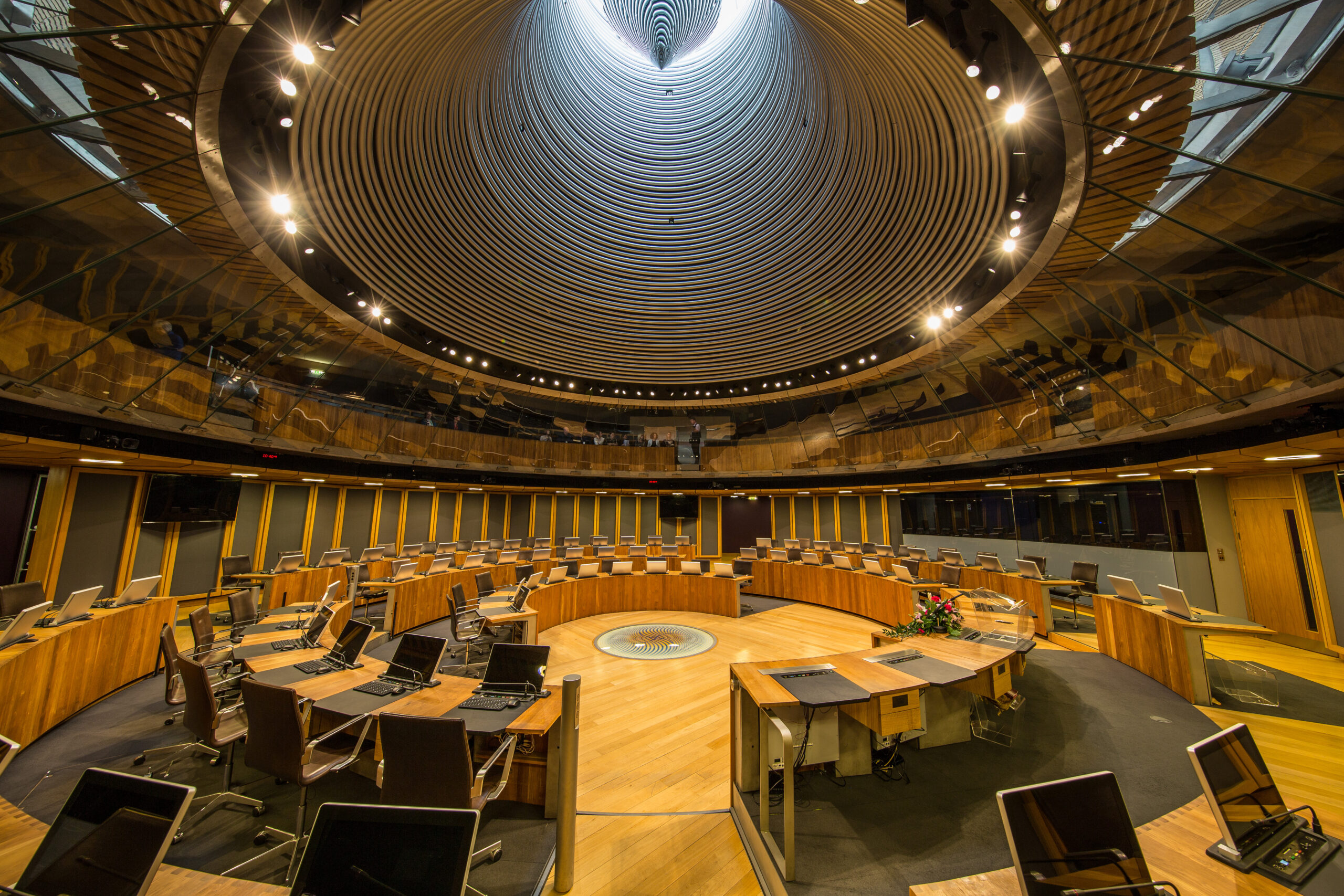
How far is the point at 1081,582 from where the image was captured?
8.20 metres

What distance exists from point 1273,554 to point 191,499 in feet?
65.5

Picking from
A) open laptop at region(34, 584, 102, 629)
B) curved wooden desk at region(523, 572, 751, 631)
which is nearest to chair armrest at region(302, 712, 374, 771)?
open laptop at region(34, 584, 102, 629)

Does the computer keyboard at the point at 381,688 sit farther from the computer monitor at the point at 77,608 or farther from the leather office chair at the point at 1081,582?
the leather office chair at the point at 1081,582

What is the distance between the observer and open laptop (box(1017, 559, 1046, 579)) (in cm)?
826

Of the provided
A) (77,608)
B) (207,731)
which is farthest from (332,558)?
(207,731)

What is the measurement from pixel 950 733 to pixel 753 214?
12210 mm

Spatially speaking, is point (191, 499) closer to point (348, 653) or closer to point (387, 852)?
point (348, 653)

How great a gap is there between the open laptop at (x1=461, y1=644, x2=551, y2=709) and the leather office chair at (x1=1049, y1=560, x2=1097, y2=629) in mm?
9305

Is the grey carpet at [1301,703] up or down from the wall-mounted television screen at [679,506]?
down

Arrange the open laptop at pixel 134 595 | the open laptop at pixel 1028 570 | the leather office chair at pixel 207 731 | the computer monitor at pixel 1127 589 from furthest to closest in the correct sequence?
the open laptop at pixel 1028 570 < the computer monitor at pixel 1127 589 < the open laptop at pixel 134 595 < the leather office chair at pixel 207 731

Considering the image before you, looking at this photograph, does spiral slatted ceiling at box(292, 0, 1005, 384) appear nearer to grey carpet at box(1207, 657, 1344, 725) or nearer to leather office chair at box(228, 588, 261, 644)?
leather office chair at box(228, 588, 261, 644)

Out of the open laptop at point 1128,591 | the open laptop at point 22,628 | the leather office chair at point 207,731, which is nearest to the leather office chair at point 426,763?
the leather office chair at point 207,731

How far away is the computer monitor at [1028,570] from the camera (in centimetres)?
826

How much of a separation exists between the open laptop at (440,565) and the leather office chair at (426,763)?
7.56 m
